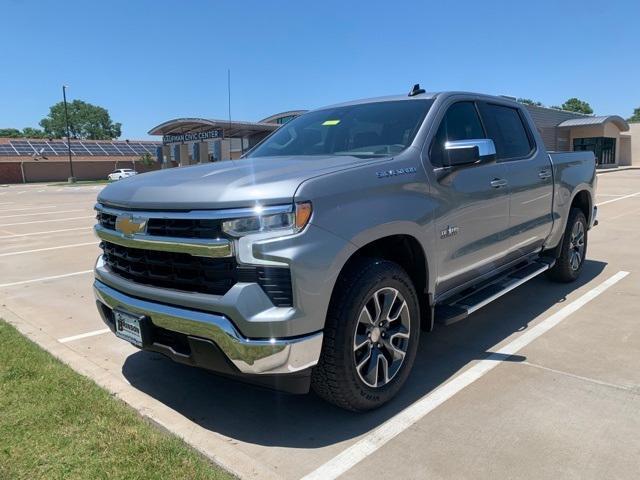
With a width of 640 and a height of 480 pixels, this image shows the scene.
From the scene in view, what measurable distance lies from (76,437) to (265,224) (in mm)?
1642

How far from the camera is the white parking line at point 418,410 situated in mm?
2758

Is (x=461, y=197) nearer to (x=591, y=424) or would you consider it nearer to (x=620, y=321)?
(x=591, y=424)

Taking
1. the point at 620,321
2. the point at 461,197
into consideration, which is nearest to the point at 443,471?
the point at 461,197

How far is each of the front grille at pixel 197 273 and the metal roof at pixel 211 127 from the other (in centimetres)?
3571

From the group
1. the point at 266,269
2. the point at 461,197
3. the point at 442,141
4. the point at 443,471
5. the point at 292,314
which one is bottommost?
the point at 443,471

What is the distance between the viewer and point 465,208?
12.7ft

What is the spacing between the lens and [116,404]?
3.38 metres

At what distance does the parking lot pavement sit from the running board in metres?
0.44

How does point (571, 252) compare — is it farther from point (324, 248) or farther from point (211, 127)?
point (211, 127)

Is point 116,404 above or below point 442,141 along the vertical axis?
below

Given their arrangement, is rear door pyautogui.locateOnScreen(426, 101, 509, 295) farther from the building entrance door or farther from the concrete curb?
the building entrance door

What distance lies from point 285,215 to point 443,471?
5.01 feet

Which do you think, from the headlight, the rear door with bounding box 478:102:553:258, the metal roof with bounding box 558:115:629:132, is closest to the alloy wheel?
the headlight

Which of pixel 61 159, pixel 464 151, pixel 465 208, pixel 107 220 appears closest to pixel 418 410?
pixel 465 208
